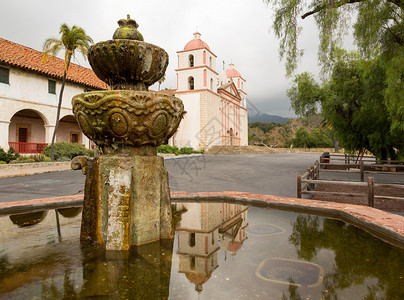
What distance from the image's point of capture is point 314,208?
3756 millimetres

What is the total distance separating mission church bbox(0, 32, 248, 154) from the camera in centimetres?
1582

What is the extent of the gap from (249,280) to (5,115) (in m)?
18.5

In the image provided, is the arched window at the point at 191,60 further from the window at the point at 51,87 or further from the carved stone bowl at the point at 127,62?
the carved stone bowl at the point at 127,62

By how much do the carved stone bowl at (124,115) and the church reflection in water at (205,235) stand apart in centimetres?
120

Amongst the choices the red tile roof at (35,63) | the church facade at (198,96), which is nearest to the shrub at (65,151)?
the red tile roof at (35,63)

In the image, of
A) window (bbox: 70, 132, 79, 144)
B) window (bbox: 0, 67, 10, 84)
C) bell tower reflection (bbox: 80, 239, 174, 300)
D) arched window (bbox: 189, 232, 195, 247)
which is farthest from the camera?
window (bbox: 70, 132, 79, 144)

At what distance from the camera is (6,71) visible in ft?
50.3

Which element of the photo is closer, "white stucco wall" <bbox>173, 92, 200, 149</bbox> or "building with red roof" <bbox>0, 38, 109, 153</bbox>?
"building with red roof" <bbox>0, 38, 109, 153</bbox>

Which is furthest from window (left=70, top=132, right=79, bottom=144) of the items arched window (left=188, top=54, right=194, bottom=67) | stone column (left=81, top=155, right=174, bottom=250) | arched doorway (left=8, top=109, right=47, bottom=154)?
stone column (left=81, top=155, right=174, bottom=250)

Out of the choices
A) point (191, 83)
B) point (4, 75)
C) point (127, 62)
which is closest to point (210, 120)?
point (191, 83)

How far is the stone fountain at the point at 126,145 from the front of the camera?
2.48 m

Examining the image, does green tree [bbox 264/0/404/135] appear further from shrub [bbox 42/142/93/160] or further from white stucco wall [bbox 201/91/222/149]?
white stucco wall [bbox 201/91/222/149]

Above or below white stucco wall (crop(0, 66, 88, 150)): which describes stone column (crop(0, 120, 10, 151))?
below

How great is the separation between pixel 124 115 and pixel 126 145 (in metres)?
0.39
